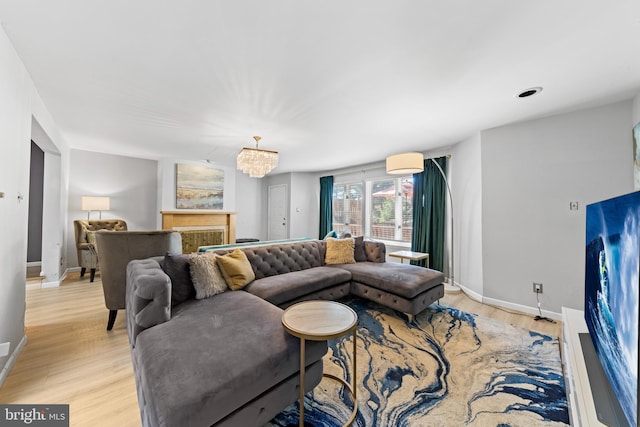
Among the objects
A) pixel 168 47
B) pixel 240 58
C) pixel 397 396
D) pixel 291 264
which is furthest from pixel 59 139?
pixel 397 396

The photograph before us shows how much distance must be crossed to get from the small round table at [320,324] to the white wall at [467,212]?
2695mm

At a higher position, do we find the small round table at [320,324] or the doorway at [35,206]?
the doorway at [35,206]

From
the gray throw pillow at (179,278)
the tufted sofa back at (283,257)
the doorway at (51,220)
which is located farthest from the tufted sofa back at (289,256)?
the doorway at (51,220)

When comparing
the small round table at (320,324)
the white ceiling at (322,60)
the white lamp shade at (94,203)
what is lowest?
the small round table at (320,324)

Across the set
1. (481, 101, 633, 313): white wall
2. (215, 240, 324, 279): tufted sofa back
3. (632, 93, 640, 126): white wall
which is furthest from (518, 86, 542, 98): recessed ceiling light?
(215, 240, 324, 279): tufted sofa back

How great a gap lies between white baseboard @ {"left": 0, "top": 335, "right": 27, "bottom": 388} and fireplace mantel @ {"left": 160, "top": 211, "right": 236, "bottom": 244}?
314 cm

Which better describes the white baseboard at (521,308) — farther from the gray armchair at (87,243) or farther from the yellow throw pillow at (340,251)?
the gray armchair at (87,243)

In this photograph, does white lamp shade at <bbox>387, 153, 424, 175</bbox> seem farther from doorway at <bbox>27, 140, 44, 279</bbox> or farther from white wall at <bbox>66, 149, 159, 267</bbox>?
doorway at <bbox>27, 140, 44, 279</bbox>

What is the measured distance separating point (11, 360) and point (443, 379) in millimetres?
3274

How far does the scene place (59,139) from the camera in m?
3.40

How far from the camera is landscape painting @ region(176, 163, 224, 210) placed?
527cm

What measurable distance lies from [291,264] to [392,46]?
2.52 m

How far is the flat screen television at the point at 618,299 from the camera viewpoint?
2.64ft

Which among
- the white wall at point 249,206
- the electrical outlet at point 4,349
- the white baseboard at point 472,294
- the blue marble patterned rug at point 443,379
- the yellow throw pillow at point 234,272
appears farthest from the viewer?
the white wall at point 249,206
